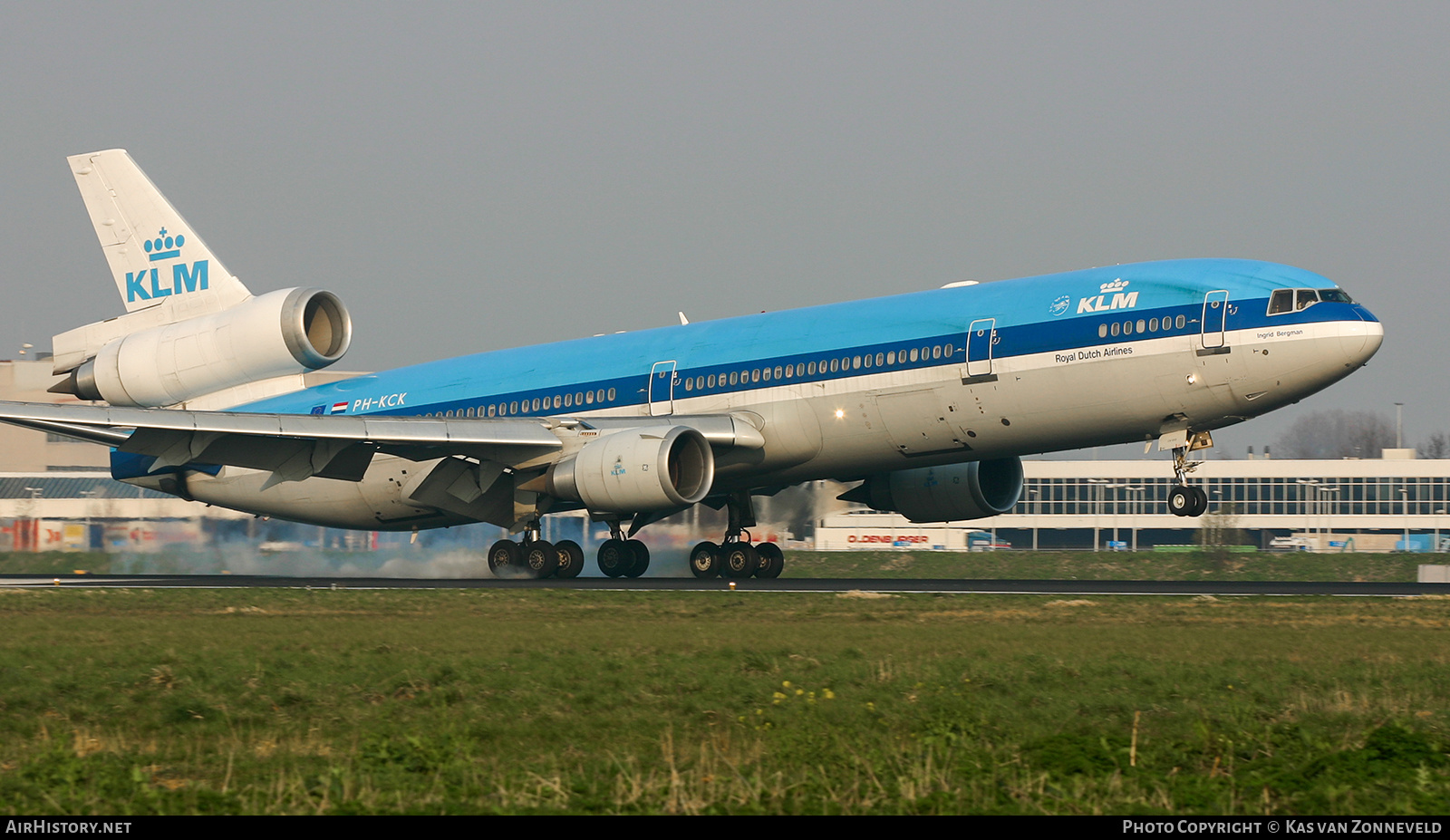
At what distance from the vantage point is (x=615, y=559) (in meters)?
33.2

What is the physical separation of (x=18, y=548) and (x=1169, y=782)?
46730 millimetres

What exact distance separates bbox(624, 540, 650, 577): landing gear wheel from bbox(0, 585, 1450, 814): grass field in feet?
39.4

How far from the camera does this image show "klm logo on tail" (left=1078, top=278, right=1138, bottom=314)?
1021 inches

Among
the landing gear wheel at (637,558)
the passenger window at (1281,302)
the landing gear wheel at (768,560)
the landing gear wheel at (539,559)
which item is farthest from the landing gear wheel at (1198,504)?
the landing gear wheel at (539,559)

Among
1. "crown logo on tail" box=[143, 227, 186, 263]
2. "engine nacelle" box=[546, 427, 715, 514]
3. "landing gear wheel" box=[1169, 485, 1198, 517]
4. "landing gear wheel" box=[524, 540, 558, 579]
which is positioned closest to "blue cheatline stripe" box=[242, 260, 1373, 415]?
"engine nacelle" box=[546, 427, 715, 514]

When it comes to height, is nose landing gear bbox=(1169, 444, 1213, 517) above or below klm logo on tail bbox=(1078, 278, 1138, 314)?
below

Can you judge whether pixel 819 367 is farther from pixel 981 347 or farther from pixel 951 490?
pixel 951 490

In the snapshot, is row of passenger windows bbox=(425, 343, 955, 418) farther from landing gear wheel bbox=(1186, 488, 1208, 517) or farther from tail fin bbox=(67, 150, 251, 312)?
tail fin bbox=(67, 150, 251, 312)

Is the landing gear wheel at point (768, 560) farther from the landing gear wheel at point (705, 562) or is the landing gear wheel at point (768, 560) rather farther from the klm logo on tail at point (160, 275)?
the klm logo on tail at point (160, 275)

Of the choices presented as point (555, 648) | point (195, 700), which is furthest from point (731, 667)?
point (195, 700)

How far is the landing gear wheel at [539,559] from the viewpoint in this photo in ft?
102

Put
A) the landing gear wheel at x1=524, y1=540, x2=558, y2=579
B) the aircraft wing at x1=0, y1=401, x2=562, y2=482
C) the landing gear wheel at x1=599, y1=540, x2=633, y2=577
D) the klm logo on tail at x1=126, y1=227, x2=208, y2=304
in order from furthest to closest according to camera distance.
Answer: the klm logo on tail at x1=126, y1=227, x2=208, y2=304, the landing gear wheel at x1=599, y1=540, x2=633, y2=577, the landing gear wheel at x1=524, y1=540, x2=558, y2=579, the aircraft wing at x1=0, y1=401, x2=562, y2=482

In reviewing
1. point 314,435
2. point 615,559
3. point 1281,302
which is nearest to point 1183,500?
point 1281,302

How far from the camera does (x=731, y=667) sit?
14555mm
